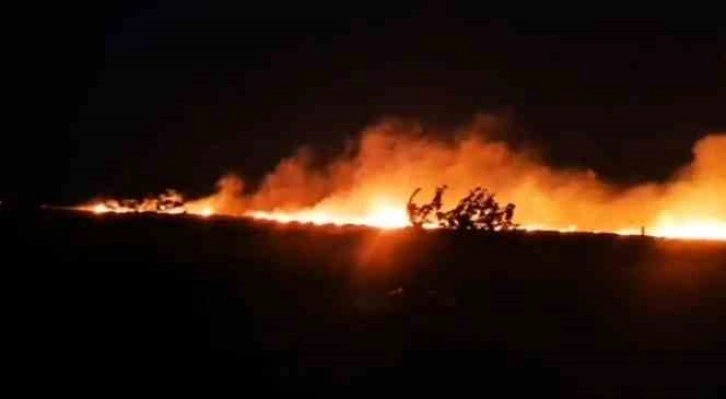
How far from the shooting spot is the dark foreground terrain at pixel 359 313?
1738 cm

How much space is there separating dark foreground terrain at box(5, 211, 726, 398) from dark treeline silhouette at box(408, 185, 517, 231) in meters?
3.97

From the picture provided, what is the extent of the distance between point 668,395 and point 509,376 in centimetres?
238

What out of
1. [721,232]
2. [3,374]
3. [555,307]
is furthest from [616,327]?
[3,374]

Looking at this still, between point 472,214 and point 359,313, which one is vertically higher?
point 472,214

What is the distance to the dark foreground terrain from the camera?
17375 millimetres

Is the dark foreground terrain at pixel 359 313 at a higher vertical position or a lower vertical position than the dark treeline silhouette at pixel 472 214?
lower

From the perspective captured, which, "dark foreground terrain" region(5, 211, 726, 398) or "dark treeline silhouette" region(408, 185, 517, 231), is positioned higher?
"dark treeline silhouette" region(408, 185, 517, 231)

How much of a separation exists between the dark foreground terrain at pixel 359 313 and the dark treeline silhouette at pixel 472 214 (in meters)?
3.97

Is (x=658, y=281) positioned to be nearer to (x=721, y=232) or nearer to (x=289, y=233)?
(x=721, y=232)

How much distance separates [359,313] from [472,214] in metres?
7.58

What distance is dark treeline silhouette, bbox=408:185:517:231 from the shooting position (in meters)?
27.9

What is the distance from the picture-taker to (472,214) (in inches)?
1113

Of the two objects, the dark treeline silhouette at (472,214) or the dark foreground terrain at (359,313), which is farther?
the dark treeline silhouette at (472,214)

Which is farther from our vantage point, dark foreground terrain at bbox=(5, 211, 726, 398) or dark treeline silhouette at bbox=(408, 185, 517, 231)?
dark treeline silhouette at bbox=(408, 185, 517, 231)
